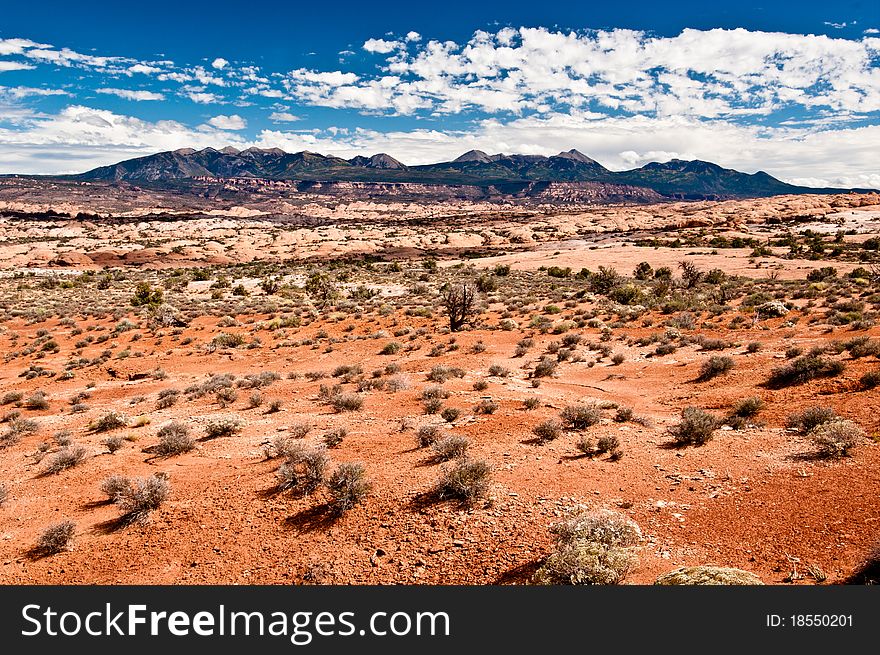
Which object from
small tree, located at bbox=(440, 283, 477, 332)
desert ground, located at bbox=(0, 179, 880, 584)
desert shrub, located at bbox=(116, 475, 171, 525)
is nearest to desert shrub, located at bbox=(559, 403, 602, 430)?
desert ground, located at bbox=(0, 179, 880, 584)

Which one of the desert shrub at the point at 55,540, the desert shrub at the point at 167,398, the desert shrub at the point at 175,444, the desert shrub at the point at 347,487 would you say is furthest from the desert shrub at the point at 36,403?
the desert shrub at the point at 347,487

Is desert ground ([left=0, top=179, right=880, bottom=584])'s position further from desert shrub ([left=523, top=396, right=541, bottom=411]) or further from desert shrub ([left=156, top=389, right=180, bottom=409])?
desert shrub ([left=523, top=396, right=541, bottom=411])

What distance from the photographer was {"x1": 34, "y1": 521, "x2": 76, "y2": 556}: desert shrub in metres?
6.93

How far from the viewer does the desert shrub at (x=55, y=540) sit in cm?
693

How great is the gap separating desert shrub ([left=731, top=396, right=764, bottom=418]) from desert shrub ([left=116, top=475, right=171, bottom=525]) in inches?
Answer: 470

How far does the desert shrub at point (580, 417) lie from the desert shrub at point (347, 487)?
4939mm

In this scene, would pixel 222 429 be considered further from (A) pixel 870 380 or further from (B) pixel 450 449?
(A) pixel 870 380

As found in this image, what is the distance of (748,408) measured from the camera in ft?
33.4

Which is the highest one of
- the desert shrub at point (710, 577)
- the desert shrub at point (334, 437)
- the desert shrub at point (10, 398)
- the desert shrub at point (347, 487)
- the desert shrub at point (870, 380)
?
the desert shrub at point (870, 380)

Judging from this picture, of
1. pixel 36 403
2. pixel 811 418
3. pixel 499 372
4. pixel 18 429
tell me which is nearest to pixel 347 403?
pixel 499 372

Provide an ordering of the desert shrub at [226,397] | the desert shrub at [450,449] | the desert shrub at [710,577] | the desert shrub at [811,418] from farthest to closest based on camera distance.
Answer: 1. the desert shrub at [226,397]
2. the desert shrub at [450,449]
3. the desert shrub at [811,418]
4. the desert shrub at [710,577]

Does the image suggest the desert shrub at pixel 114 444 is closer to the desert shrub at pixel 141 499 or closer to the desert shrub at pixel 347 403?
the desert shrub at pixel 141 499

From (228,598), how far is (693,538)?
5767 millimetres

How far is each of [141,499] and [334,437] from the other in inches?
147
